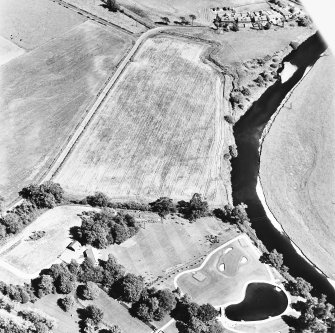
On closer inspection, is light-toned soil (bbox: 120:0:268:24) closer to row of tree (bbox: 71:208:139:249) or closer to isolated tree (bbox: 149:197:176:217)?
isolated tree (bbox: 149:197:176:217)

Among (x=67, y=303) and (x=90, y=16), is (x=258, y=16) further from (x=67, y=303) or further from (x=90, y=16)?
(x=67, y=303)

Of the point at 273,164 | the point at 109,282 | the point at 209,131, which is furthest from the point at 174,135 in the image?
the point at 109,282

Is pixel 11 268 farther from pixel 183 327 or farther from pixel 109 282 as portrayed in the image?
pixel 183 327

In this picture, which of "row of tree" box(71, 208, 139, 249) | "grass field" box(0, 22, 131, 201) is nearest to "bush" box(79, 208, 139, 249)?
"row of tree" box(71, 208, 139, 249)

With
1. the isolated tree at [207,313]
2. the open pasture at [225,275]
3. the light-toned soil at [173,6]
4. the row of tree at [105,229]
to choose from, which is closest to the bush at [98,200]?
the row of tree at [105,229]

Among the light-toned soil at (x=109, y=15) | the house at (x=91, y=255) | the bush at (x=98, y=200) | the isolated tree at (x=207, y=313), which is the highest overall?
the light-toned soil at (x=109, y=15)

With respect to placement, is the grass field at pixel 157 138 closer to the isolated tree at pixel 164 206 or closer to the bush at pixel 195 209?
the bush at pixel 195 209
